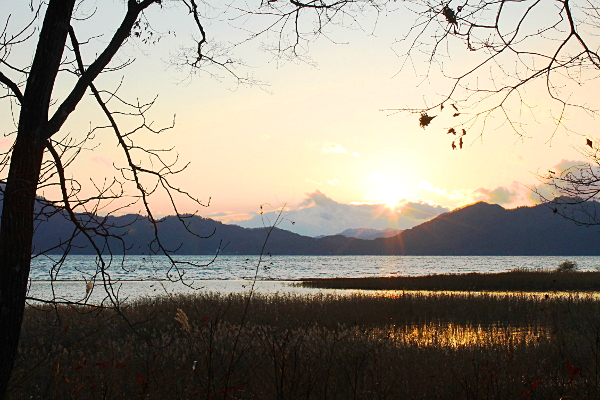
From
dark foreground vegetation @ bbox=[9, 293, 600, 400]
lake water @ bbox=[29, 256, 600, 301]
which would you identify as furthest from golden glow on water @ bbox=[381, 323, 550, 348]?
lake water @ bbox=[29, 256, 600, 301]

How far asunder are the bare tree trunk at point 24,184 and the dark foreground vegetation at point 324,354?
679 millimetres

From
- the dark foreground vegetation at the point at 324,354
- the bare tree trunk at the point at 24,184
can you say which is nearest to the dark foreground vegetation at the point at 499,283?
the dark foreground vegetation at the point at 324,354

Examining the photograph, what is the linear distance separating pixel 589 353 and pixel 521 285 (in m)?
31.2

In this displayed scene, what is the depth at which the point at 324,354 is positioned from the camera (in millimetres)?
9562

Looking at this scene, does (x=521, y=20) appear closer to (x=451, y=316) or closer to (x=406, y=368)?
(x=406, y=368)

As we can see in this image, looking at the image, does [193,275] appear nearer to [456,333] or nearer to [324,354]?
[456,333]

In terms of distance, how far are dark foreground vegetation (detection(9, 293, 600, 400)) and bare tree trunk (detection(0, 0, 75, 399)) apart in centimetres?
68

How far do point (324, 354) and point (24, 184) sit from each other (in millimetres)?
7157

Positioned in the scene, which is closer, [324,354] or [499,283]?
[324,354]

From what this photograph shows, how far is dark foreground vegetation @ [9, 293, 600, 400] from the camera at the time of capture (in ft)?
18.8

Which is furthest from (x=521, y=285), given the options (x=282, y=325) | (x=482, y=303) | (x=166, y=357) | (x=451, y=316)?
(x=166, y=357)

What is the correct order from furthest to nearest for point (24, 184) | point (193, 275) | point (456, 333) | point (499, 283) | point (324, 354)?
point (193, 275), point (499, 283), point (456, 333), point (324, 354), point (24, 184)

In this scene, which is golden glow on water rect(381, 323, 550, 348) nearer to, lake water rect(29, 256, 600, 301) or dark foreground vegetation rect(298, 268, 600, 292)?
lake water rect(29, 256, 600, 301)

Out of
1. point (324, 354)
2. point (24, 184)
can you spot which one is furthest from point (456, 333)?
point (24, 184)
